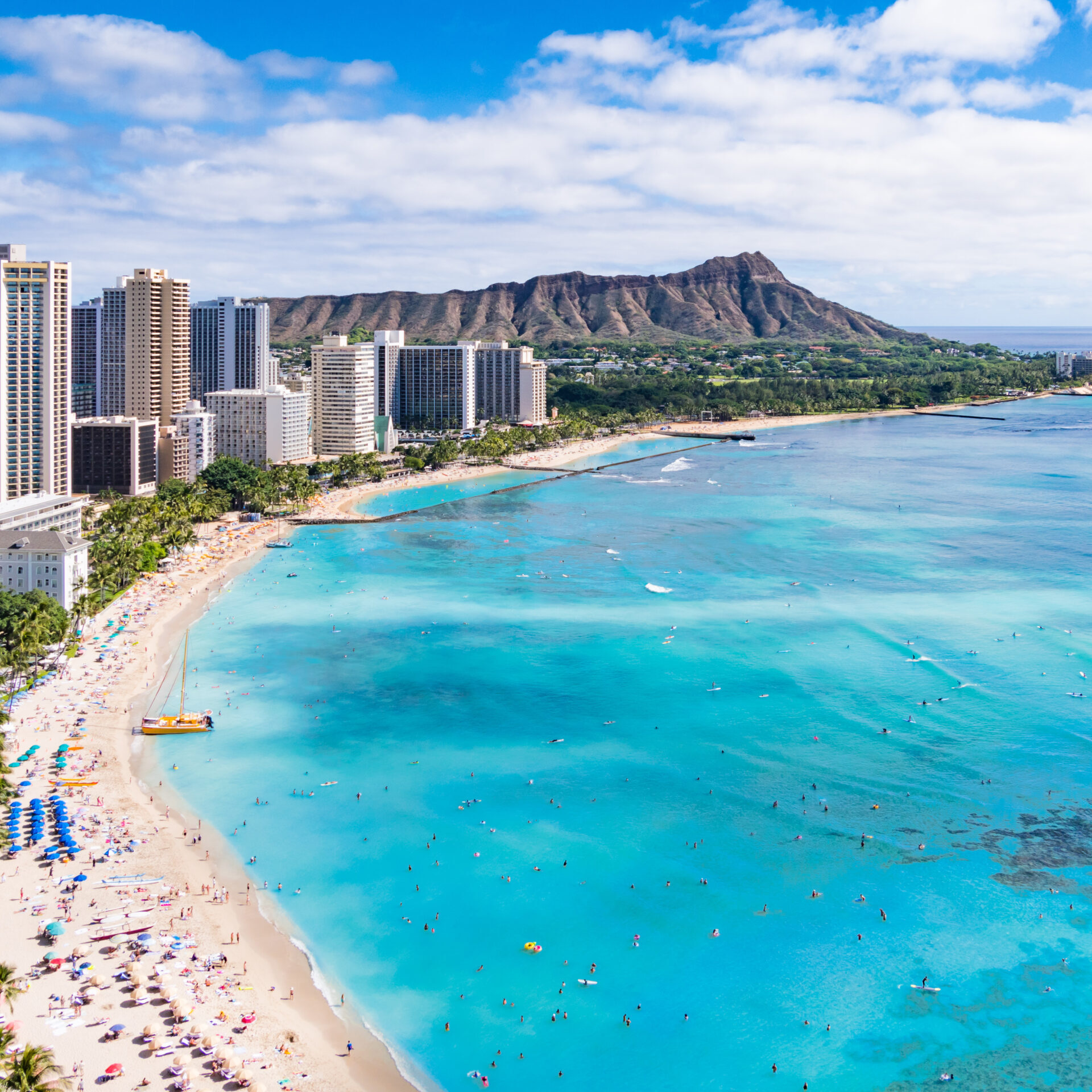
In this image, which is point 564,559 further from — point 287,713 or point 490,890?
point 490,890

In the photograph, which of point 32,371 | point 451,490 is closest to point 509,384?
point 451,490

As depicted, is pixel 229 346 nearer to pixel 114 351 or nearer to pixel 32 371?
pixel 114 351

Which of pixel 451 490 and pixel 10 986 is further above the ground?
pixel 451 490

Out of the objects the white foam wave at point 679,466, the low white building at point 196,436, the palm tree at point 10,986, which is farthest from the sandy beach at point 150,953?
the white foam wave at point 679,466

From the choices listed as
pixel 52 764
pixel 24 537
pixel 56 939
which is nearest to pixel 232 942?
pixel 56 939

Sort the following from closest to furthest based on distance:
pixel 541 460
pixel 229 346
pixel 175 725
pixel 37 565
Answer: pixel 175 725, pixel 37 565, pixel 541 460, pixel 229 346
